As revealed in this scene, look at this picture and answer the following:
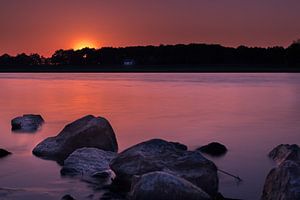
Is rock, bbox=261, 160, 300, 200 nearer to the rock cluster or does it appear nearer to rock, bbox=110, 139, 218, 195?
the rock cluster

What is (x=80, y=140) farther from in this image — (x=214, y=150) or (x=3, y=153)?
(x=214, y=150)

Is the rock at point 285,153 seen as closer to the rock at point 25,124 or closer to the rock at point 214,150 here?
the rock at point 214,150

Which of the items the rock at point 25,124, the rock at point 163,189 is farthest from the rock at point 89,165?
the rock at point 25,124

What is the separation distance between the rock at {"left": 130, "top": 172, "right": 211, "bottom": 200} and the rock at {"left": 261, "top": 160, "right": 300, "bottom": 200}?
3.33ft

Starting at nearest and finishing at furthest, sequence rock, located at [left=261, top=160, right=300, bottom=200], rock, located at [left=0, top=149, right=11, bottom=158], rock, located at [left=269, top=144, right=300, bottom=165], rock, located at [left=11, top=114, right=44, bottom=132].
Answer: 1. rock, located at [left=261, top=160, right=300, bottom=200]
2. rock, located at [left=269, top=144, right=300, bottom=165]
3. rock, located at [left=0, top=149, right=11, bottom=158]
4. rock, located at [left=11, top=114, right=44, bottom=132]

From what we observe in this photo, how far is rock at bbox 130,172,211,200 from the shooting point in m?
7.52

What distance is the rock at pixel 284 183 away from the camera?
708cm

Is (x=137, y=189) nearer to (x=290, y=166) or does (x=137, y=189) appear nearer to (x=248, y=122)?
(x=290, y=166)

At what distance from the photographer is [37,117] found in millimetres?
20125

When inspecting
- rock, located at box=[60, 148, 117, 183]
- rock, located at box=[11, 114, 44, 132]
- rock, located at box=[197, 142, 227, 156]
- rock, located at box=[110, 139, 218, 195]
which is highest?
rock, located at box=[110, 139, 218, 195]

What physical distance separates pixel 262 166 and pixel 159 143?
127 inches

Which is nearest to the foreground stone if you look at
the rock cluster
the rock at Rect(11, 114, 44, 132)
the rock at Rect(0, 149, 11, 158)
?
the rock cluster

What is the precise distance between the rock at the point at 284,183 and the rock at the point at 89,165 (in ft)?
11.7

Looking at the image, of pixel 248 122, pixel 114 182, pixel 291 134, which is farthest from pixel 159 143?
pixel 248 122
